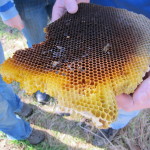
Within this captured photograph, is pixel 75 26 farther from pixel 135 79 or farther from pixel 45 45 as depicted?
pixel 135 79

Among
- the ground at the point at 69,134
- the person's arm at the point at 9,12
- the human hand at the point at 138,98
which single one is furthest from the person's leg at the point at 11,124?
the human hand at the point at 138,98

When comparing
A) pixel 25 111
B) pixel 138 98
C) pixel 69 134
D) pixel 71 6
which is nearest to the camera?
pixel 138 98

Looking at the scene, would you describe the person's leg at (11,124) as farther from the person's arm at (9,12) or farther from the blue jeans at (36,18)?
the blue jeans at (36,18)

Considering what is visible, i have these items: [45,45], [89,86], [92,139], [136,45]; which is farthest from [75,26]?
[92,139]

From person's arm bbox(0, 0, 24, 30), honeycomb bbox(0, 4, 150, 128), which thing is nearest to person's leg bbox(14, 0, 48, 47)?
person's arm bbox(0, 0, 24, 30)

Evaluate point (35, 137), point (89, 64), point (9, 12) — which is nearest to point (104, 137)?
point (35, 137)

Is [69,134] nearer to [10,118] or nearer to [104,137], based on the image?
[104,137]
